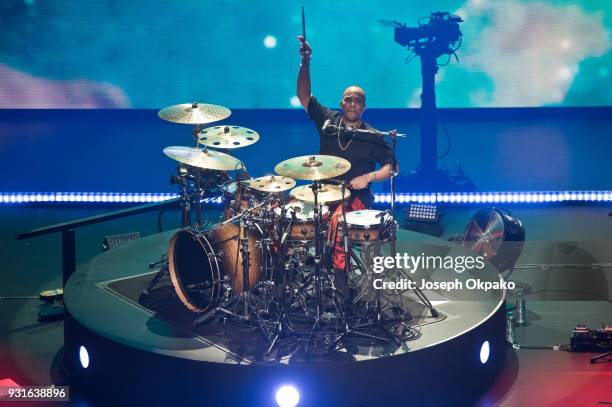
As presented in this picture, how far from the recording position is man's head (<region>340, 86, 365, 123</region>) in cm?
639

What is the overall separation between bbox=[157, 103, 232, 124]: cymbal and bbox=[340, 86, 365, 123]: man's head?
34.5 inches

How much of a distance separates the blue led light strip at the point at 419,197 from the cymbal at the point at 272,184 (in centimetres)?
371

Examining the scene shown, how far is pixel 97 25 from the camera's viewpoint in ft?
44.2

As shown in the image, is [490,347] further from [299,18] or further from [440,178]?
[299,18]

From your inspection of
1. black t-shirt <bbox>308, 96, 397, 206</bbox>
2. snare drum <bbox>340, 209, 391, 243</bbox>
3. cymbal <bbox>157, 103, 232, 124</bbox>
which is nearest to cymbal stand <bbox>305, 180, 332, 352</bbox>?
snare drum <bbox>340, 209, 391, 243</bbox>

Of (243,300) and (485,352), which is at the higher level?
(243,300)

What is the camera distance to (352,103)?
6.40 meters

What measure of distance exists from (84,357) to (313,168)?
1804 millimetres

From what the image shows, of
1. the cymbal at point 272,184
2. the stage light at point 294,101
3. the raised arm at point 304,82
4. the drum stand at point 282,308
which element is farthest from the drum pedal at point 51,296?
the stage light at point 294,101

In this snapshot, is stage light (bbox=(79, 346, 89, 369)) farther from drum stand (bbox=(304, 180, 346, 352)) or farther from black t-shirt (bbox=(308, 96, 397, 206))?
black t-shirt (bbox=(308, 96, 397, 206))

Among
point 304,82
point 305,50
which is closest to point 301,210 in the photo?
point 305,50

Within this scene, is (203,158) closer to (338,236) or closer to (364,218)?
(338,236)

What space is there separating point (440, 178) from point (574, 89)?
14.4 feet

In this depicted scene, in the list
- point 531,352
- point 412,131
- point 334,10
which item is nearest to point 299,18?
point 334,10
